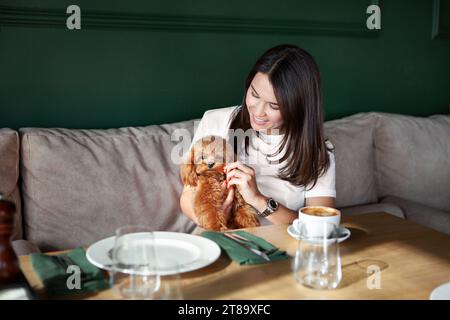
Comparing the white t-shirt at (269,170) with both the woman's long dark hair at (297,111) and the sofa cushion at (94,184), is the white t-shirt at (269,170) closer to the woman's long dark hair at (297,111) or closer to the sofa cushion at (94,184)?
the woman's long dark hair at (297,111)

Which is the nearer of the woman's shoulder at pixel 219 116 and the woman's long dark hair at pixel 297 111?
the woman's long dark hair at pixel 297 111

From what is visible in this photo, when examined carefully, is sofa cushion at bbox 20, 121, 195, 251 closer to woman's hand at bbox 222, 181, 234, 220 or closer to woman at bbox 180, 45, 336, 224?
woman at bbox 180, 45, 336, 224

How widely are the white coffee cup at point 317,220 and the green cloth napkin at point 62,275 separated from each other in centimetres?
43

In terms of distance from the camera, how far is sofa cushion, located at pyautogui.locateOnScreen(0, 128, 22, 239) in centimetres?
188

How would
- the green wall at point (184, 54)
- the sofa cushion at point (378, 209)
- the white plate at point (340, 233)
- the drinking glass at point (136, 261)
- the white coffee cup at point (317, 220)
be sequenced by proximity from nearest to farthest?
the drinking glass at point (136, 261) < the white coffee cup at point (317, 220) < the white plate at point (340, 233) < the green wall at point (184, 54) < the sofa cushion at point (378, 209)

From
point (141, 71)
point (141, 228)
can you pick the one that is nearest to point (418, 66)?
point (141, 71)

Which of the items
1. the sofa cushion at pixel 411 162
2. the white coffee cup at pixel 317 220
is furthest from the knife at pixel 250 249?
the sofa cushion at pixel 411 162

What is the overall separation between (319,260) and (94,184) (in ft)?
3.54

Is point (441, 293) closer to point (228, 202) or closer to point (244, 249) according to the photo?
point (244, 249)

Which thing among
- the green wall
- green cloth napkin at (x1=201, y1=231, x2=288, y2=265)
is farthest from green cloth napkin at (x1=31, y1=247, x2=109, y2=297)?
the green wall

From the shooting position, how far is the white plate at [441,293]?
109 centimetres

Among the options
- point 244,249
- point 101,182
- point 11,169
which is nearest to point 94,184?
point 101,182

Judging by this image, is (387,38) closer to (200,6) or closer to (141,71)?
(200,6)

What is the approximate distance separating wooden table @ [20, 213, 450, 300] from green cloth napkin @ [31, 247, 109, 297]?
0.7 inches
